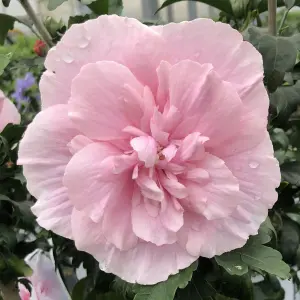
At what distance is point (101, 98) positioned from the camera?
29cm

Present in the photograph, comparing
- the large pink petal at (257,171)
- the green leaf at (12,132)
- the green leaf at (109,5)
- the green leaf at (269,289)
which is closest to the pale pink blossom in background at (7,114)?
the green leaf at (12,132)

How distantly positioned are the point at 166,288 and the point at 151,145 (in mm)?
90

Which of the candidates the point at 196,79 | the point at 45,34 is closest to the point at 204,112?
the point at 196,79

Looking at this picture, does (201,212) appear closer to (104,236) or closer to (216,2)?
(104,236)

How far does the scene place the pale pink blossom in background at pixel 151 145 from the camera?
28 cm

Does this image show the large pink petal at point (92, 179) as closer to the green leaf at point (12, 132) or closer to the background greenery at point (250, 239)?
the background greenery at point (250, 239)

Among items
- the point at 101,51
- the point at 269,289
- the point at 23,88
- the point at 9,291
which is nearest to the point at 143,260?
the point at 101,51

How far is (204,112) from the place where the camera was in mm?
Result: 285

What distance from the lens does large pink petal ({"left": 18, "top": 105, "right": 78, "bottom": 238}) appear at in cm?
30

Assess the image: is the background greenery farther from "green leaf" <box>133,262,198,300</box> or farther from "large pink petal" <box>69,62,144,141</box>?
"large pink petal" <box>69,62,144,141</box>

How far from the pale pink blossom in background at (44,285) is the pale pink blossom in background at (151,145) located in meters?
0.20

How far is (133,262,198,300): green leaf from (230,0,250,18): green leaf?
0.93 feet

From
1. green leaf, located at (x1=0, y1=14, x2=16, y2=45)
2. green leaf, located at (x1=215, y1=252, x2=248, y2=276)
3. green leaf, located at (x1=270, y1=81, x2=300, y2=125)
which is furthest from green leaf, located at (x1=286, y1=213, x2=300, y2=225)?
green leaf, located at (x1=0, y1=14, x2=16, y2=45)

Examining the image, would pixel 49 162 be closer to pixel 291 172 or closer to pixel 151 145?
pixel 151 145
